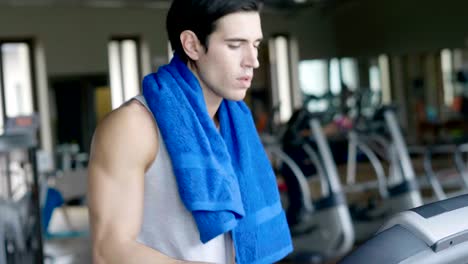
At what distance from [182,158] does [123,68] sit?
1192cm

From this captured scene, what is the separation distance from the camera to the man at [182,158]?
1.02 m

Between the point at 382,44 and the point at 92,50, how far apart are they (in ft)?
17.1

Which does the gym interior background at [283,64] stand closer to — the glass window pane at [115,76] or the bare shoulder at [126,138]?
the glass window pane at [115,76]

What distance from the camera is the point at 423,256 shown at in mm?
770

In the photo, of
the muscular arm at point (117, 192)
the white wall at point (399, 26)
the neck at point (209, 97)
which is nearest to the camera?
the muscular arm at point (117, 192)

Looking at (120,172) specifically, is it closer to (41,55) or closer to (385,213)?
(385,213)

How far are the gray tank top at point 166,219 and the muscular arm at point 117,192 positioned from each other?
0.15ft

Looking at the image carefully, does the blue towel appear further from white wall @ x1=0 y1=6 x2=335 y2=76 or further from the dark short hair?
white wall @ x1=0 y1=6 x2=335 y2=76

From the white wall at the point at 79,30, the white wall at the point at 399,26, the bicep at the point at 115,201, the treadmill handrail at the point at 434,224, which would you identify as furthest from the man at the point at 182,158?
the white wall at the point at 399,26

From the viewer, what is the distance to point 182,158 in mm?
1078

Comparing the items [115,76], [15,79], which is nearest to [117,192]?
[15,79]

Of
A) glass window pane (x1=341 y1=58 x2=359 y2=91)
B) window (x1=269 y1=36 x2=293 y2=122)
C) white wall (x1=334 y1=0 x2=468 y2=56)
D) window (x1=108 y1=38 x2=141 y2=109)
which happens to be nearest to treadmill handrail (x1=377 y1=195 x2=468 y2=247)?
window (x1=108 y1=38 x2=141 y2=109)

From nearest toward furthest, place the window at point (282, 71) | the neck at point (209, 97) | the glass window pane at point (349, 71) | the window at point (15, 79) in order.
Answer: the neck at point (209, 97) → the window at point (15, 79) → the window at point (282, 71) → the glass window pane at point (349, 71)

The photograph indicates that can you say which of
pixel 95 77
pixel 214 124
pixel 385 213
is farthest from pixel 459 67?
pixel 214 124
